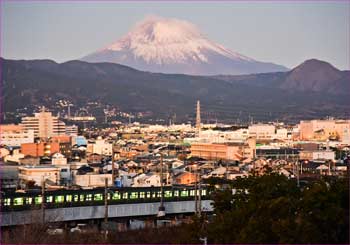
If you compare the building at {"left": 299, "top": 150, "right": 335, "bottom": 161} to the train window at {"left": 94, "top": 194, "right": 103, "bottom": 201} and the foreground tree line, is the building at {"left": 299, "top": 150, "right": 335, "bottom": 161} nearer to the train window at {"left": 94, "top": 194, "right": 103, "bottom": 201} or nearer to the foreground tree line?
the train window at {"left": 94, "top": 194, "right": 103, "bottom": 201}

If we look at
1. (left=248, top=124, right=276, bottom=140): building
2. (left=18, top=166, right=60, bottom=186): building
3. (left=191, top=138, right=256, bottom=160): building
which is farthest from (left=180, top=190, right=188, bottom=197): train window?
(left=248, top=124, right=276, bottom=140): building

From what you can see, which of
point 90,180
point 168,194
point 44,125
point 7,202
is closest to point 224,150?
point 90,180

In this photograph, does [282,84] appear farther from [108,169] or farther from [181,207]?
[181,207]

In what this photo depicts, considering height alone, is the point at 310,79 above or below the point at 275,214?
above

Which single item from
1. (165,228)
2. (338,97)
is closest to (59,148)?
(165,228)

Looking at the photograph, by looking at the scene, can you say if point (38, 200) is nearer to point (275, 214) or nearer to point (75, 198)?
point (75, 198)

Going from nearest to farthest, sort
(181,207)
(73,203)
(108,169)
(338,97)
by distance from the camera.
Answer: (73,203) → (181,207) → (108,169) → (338,97)

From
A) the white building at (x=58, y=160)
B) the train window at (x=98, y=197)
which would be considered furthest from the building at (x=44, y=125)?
the train window at (x=98, y=197)
